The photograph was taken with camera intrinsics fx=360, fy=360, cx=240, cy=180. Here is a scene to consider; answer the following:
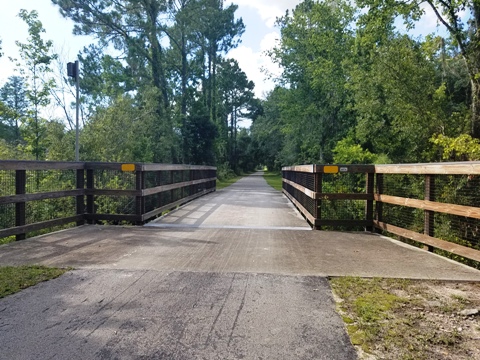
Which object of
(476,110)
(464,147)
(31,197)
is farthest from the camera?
(476,110)

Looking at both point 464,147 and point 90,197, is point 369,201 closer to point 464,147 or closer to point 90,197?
point 464,147

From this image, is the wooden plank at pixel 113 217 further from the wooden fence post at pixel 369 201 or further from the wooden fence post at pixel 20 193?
the wooden fence post at pixel 369 201

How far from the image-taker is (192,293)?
10.6 ft

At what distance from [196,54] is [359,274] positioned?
32.2 m

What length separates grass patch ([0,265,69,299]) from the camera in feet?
10.8

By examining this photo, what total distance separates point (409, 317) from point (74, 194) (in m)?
5.75

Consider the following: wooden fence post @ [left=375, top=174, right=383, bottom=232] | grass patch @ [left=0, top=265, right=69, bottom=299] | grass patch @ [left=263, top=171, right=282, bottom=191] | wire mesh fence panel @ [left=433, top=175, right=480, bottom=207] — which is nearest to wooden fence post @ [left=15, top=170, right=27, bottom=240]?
grass patch @ [left=0, top=265, right=69, bottom=299]

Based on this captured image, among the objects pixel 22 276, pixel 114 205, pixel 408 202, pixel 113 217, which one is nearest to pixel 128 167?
pixel 113 217

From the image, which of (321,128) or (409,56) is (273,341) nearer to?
(409,56)

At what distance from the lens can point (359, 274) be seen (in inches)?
151

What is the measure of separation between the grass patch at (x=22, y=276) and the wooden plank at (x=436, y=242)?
14.6 feet

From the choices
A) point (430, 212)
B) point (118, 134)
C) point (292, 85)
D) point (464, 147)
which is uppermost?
point (292, 85)

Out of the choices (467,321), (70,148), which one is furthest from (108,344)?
(70,148)

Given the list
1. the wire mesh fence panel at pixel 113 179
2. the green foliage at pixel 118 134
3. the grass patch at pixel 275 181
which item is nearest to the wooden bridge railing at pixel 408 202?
the wire mesh fence panel at pixel 113 179
